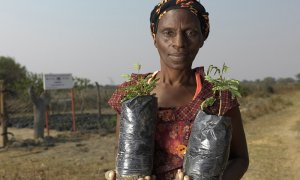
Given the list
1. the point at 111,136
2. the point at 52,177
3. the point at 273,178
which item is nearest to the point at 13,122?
the point at 111,136

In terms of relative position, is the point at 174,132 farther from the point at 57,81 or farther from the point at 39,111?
the point at 57,81

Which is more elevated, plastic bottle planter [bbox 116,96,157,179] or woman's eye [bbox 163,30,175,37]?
woman's eye [bbox 163,30,175,37]

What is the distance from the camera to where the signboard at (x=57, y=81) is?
12.6 metres

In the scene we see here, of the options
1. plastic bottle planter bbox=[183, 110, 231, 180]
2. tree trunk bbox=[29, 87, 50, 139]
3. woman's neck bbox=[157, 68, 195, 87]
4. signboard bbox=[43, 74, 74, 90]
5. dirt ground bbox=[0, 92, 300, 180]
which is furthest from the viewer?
signboard bbox=[43, 74, 74, 90]

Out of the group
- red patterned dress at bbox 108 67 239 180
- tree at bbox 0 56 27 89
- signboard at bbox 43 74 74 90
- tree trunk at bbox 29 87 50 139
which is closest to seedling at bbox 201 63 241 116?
red patterned dress at bbox 108 67 239 180

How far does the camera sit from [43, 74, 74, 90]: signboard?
41.4 ft

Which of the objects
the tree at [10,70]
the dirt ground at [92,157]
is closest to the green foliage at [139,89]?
the dirt ground at [92,157]

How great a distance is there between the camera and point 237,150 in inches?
72.6

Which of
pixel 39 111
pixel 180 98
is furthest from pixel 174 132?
pixel 39 111

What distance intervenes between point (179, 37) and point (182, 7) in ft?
0.42

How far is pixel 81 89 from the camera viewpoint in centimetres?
2275

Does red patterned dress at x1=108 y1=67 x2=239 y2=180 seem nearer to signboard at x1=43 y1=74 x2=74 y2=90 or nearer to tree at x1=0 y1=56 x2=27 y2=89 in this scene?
signboard at x1=43 y1=74 x2=74 y2=90

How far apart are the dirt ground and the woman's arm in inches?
232

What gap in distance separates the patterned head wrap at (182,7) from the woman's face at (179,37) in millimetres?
19
